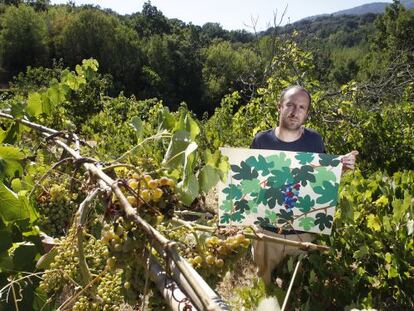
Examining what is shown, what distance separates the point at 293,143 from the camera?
2643 mm

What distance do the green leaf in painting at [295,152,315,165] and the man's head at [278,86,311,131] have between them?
15.4 inches

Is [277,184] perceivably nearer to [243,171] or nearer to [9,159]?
[243,171]

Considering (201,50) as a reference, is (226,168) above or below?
below

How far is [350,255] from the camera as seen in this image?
9.53ft

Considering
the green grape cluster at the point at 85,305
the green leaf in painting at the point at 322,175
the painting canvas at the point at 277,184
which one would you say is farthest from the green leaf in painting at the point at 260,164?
the green grape cluster at the point at 85,305

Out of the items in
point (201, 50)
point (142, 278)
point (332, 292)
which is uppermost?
point (201, 50)

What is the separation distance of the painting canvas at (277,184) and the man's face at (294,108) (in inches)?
15.5

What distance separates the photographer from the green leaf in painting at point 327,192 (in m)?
2.26

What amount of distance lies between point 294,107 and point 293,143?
0.23m

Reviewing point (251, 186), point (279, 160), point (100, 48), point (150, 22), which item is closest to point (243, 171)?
point (251, 186)

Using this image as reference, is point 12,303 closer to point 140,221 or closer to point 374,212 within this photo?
point 140,221

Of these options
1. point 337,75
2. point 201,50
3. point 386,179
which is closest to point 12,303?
point 386,179

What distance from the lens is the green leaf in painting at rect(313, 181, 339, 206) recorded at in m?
2.26

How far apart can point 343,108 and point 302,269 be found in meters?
3.17
